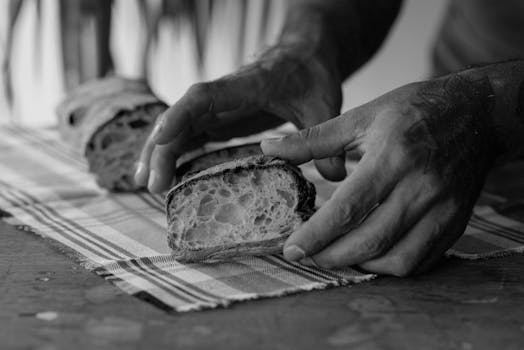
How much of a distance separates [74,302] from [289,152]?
30 centimetres

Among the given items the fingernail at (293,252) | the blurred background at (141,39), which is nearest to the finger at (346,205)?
the fingernail at (293,252)

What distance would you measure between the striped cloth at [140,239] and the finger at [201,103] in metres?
0.14

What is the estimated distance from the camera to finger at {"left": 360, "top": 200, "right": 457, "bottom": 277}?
3.21ft

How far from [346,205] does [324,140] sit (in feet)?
0.33

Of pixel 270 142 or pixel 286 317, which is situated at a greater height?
pixel 270 142

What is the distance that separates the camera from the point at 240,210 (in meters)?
1.04

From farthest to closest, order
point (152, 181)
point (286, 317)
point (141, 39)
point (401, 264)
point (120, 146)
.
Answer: point (141, 39) < point (120, 146) < point (152, 181) < point (401, 264) < point (286, 317)

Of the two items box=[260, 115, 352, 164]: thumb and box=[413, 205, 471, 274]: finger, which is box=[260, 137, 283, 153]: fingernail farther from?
box=[413, 205, 471, 274]: finger

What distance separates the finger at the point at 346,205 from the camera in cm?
94

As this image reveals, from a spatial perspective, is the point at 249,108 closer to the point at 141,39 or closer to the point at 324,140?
the point at 324,140

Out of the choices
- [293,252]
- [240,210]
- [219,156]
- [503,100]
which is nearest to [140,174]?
[219,156]

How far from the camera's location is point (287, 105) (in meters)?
1.32

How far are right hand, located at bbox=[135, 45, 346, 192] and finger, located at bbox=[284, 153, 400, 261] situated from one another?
0.83ft

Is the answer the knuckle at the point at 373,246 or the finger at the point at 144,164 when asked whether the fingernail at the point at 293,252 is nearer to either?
the knuckle at the point at 373,246
